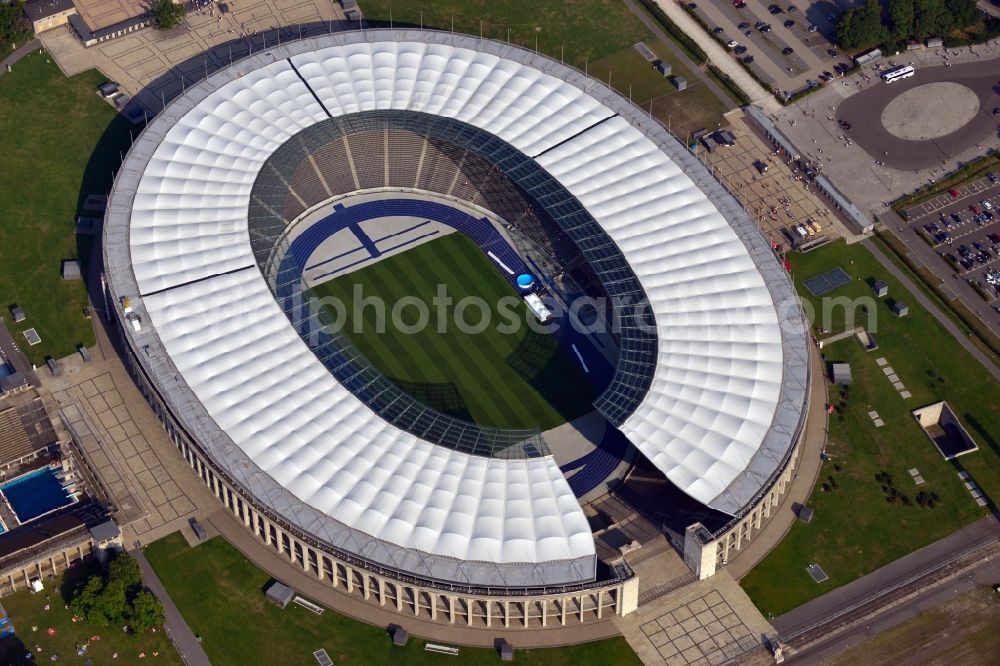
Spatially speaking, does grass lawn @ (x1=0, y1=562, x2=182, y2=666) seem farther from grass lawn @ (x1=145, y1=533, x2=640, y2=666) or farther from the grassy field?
the grassy field

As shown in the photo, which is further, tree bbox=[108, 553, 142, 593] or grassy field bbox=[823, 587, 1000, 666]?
tree bbox=[108, 553, 142, 593]

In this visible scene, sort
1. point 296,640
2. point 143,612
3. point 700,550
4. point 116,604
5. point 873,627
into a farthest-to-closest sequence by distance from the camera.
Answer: point 873,627 → point 296,640 → point 700,550 → point 116,604 → point 143,612

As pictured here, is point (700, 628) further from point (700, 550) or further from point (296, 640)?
point (296, 640)

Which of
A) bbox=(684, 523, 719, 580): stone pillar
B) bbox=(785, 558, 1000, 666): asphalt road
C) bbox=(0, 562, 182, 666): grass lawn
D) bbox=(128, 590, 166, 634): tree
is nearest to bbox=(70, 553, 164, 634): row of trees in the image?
bbox=(128, 590, 166, 634): tree

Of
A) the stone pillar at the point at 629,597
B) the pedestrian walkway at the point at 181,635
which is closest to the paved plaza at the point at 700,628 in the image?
the stone pillar at the point at 629,597

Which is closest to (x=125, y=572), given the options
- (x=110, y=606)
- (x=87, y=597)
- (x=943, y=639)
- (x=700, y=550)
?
(x=110, y=606)

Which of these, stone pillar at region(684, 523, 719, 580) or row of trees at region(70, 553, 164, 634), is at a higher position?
row of trees at region(70, 553, 164, 634)

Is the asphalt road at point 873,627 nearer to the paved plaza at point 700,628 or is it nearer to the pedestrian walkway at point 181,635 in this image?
the paved plaza at point 700,628
